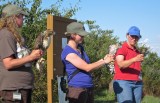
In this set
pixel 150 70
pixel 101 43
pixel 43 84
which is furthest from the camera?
pixel 101 43

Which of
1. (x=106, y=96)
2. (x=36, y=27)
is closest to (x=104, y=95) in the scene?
(x=106, y=96)

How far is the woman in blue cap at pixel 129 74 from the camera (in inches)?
232

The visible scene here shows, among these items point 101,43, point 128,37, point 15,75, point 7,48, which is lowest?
point 15,75

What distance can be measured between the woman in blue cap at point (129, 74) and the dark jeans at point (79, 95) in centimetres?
98

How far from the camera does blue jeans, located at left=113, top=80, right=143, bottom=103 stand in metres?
5.89

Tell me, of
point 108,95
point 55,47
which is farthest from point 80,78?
point 108,95

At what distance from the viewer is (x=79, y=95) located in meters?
4.95

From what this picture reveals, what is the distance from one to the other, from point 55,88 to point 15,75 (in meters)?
5.40

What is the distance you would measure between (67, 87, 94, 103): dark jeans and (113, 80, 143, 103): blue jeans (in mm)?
995

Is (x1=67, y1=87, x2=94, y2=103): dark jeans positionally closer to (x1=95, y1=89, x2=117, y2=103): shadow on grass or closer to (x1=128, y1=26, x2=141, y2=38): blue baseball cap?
(x1=128, y1=26, x2=141, y2=38): blue baseball cap

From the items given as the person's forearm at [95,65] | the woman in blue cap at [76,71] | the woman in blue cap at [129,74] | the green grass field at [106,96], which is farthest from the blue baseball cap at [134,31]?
the green grass field at [106,96]

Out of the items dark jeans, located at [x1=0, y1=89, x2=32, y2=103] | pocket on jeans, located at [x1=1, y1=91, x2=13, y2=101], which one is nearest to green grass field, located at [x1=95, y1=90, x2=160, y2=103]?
dark jeans, located at [x1=0, y1=89, x2=32, y2=103]

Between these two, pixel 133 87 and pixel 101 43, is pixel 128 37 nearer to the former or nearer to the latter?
pixel 133 87

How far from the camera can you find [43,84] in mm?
9320
